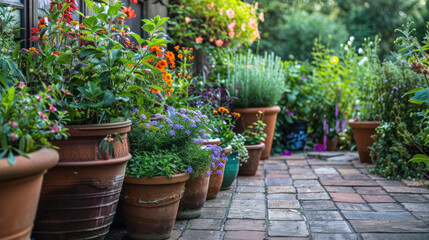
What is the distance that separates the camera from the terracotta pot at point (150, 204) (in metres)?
2.44

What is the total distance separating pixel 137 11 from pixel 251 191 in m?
1.97

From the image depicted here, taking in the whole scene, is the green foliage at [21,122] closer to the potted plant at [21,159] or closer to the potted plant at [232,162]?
the potted plant at [21,159]

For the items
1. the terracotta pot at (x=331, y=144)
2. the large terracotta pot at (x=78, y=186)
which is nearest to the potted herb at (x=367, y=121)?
the terracotta pot at (x=331, y=144)

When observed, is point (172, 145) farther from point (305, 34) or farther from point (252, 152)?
point (305, 34)

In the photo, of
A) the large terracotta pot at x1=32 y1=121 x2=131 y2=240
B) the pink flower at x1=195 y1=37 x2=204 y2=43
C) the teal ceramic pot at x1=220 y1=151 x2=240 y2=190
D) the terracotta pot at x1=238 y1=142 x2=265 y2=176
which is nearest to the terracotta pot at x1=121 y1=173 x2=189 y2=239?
the large terracotta pot at x1=32 y1=121 x2=131 y2=240

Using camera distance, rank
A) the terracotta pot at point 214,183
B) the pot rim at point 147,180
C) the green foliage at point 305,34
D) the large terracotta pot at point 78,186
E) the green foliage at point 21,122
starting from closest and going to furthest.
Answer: the green foliage at point 21,122 < the large terracotta pot at point 78,186 < the pot rim at point 147,180 < the terracotta pot at point 214,183 < the green foliage at point 305,34

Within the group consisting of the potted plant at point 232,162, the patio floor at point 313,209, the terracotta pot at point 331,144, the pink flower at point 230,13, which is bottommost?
the terracotta pot at point 331,144

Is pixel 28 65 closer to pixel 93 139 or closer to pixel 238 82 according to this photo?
pixel 93 139

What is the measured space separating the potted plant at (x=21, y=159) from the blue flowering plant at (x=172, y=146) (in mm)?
780

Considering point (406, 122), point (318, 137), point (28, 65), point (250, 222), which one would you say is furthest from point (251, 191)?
point (318, 137)

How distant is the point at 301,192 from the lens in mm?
3643

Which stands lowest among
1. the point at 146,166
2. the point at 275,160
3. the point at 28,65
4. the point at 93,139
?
the point at 275,160

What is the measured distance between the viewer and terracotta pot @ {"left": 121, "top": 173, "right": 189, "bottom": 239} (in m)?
2.44

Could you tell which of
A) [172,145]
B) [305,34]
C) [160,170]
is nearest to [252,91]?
[172,145]
